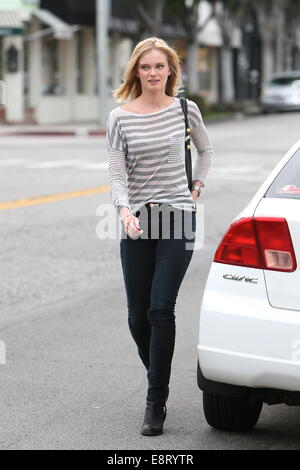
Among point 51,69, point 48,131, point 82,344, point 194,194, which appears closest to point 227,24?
point 51,69

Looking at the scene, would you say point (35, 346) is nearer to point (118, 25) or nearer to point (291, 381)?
point (291, 381)

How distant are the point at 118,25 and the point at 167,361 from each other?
37.6 meters

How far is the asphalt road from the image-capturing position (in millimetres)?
5113

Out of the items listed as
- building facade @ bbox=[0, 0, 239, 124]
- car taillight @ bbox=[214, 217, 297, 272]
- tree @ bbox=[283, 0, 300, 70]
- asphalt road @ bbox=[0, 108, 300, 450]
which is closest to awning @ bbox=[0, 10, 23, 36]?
building facade @ bbox=[0, 0, 239, 124]

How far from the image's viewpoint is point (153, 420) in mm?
5094

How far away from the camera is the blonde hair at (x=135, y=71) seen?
202 inches

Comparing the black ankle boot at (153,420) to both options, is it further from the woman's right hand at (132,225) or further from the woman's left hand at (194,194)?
the woman's left hand at (194,194)

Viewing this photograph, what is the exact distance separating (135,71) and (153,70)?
0.12m

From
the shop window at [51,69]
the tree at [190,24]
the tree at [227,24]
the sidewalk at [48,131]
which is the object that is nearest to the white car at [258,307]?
the sidewalk at [48,131]

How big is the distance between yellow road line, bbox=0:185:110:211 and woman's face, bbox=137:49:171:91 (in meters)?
9.04

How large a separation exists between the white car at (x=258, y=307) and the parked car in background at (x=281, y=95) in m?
41.9

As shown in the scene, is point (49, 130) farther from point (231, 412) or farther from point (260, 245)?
point (260, 245)

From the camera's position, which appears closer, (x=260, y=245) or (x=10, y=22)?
(x=260, y=245)

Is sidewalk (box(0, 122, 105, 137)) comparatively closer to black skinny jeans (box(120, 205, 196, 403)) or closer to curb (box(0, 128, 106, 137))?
curb (box(0, 128, 106, 137))
